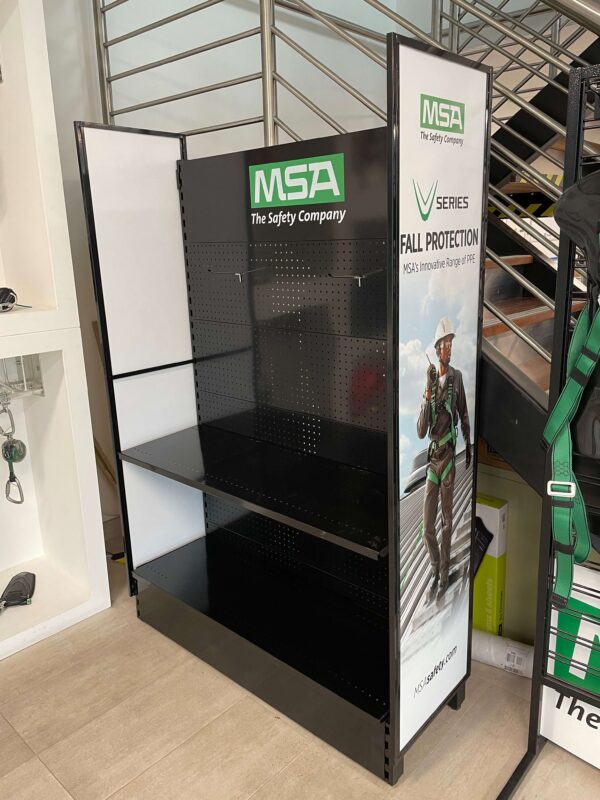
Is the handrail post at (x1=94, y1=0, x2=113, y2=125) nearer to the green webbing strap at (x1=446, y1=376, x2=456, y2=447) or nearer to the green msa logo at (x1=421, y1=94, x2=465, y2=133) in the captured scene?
the green msa logo at (x1=421, y1=94, x2=465, y2=133)

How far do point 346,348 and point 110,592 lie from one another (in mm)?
1463

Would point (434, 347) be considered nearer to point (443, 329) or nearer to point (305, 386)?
point (443, 329)

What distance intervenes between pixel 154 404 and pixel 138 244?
0.58 meters

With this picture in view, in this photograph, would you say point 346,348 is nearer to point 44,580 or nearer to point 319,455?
point 319,455

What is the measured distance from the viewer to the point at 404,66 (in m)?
1.24

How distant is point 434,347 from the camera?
1497mm

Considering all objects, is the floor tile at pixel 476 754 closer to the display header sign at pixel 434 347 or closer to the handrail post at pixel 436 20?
the display header sign at pixel 434 347

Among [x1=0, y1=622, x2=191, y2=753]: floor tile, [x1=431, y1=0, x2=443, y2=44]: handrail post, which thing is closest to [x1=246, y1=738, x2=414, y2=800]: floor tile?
[x1=0, y1=622, x2=191, y2=753]: floor tile

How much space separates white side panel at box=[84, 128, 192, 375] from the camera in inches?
84.0

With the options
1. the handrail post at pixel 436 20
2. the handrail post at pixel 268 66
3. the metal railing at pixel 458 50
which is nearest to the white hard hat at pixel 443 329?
the metal railing at pixel 458 50

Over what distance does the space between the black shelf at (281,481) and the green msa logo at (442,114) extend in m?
0.93

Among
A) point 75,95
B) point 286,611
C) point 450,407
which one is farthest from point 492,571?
point 75,95

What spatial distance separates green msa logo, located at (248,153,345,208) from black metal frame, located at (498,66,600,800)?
0.58m

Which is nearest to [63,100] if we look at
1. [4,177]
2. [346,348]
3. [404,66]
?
[4,177]
